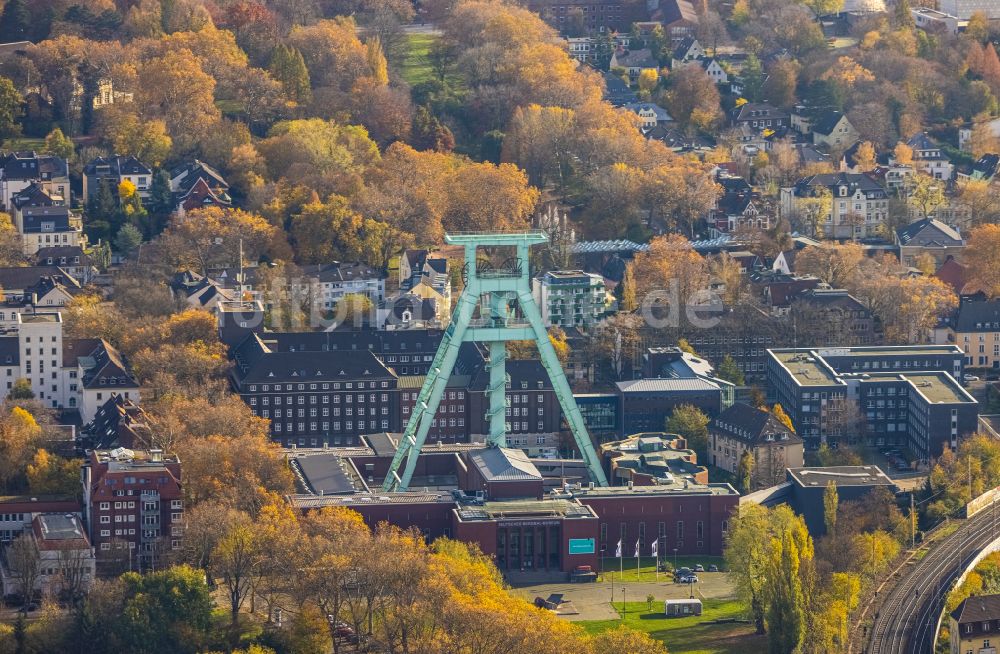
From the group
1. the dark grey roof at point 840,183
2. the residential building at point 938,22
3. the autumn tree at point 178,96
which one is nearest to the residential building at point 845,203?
the dark grey roof at point 840,183

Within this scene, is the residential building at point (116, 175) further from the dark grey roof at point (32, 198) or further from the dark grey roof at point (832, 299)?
the dark grey roof at point (832, 299)

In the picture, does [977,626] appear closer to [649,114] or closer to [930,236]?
[930,236]

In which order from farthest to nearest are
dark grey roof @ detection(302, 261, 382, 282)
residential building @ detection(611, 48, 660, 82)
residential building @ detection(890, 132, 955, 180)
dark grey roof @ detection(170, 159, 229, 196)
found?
1. residential building @ detection(611, 48, 660, 82)
2. residential building @ detection(890, 132, 955, 180)
3. dark grey roof @ detection(170, 159, 229, 196)
4. dark grey roof @ detection(302, 261, 382, 282)

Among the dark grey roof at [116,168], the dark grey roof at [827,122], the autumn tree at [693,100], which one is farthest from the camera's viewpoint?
the autumn tree at [693,100]

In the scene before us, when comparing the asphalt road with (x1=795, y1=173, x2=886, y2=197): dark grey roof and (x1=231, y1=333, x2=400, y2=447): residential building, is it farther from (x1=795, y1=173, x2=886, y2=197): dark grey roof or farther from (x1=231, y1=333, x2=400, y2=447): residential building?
(x1=795, y1=173, x2=886, y2=197): dark grey roof

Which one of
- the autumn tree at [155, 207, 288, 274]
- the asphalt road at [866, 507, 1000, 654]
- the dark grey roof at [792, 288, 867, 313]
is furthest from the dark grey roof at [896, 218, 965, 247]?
the asphalt road at [866, 507, 1000, 654]

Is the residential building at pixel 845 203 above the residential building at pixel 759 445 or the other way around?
above

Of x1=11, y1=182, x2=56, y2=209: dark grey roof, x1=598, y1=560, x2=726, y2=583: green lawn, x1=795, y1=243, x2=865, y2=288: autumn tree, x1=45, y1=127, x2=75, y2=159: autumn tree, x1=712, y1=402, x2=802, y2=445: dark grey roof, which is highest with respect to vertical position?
x1=45, y1=127, x2=75, y2=159: autumn tree

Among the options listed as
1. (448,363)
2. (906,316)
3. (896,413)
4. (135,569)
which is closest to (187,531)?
(135,569)
